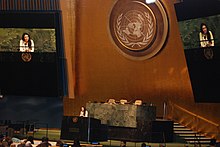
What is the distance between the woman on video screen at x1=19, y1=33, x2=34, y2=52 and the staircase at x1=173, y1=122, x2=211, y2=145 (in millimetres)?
6207

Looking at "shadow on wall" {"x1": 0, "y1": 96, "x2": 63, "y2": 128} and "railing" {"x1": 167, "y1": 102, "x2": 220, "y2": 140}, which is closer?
"railing" {"x1": 167, "y1": 102, "x2": 220, "y2": 140}

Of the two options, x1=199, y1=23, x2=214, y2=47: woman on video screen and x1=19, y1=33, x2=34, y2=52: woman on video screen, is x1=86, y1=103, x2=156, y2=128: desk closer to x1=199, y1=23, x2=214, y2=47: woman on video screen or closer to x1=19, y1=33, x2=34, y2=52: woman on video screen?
x1=19, y1=33, x2=34, y2=52: woman on video screen

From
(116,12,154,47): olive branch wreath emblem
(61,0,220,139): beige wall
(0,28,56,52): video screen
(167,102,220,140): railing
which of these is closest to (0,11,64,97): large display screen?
(0,28,56,52): video screen

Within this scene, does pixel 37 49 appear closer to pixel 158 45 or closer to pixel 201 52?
pixel 158 45

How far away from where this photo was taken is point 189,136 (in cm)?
1845

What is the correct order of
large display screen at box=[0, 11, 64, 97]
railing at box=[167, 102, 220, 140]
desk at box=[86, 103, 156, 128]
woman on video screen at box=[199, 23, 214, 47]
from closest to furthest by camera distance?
woman on video screen at box=[199, 23, 214, 47], desk at box=[86, 103, 156, 128], large display screen at box=[0, 11, 64, 97], railing at box=[167, 102, 220, 140]

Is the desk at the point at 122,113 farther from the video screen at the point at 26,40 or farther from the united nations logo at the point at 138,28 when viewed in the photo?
the united nations logo at the point at 138,28

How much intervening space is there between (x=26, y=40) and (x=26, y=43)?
0.11m

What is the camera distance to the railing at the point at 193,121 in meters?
18.5

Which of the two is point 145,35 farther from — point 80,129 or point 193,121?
point 80,129

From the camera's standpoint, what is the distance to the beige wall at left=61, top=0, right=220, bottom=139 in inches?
773

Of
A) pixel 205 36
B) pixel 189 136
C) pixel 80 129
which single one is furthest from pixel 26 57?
pixel 205 36

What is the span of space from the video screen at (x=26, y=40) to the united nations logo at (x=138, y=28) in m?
3.44

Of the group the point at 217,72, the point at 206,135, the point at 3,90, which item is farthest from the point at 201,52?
the point at 3,90
